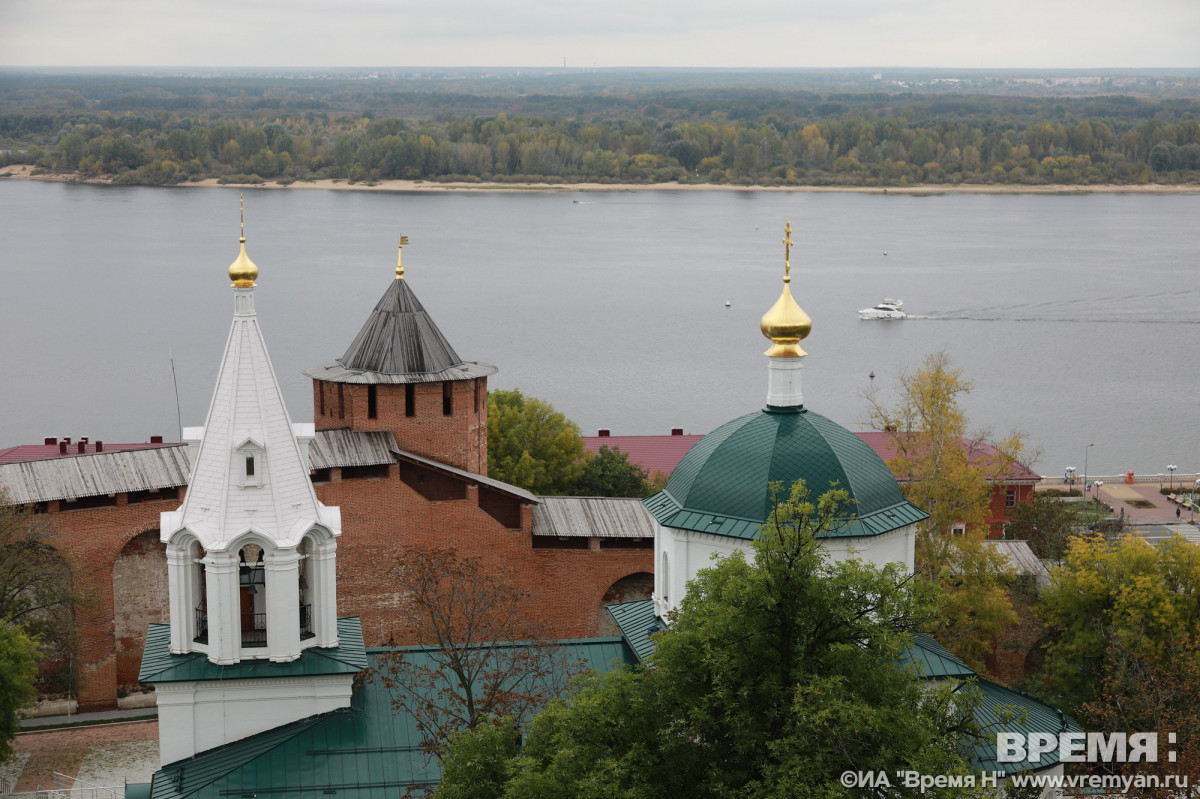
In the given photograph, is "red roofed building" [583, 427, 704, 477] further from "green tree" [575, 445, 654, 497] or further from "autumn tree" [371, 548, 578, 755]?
"autumn tree" [371, 548, 578, 755]

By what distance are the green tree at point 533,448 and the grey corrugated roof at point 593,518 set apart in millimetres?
5787

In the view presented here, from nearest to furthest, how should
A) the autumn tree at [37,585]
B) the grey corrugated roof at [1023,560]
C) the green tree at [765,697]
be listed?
1. the green tree at [765,697]
2. the autumn tree at [37,585]
3. the grey corrugated roof at [1023,560]

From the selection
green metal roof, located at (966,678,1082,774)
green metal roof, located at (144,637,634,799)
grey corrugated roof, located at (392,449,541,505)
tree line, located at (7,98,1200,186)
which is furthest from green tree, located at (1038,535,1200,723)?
tree line, located at (7,98,1200,186)

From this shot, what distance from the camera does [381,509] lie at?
18328 mm

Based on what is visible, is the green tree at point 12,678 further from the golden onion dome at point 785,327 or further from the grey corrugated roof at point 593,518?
the golden onion dome at point 785,327

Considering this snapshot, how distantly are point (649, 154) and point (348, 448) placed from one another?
10383cm

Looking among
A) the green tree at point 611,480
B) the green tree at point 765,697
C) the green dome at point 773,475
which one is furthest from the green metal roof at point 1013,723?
the green tree at point 611,480

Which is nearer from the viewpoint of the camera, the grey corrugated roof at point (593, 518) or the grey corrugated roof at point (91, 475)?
the grey corrugated roof at point (91, 475)

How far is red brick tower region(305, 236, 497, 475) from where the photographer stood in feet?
62.3

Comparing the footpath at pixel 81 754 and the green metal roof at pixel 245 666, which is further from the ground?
the green metal roof at pixel 245 666

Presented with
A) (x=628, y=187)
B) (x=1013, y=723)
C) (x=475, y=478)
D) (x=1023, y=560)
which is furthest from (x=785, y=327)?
(x=628, y=187)

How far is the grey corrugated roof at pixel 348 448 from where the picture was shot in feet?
59.0

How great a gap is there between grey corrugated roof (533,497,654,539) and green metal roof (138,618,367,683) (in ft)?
20.0

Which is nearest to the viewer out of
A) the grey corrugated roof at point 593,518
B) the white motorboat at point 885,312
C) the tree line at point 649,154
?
the grey corrugated roof at point 593,518
